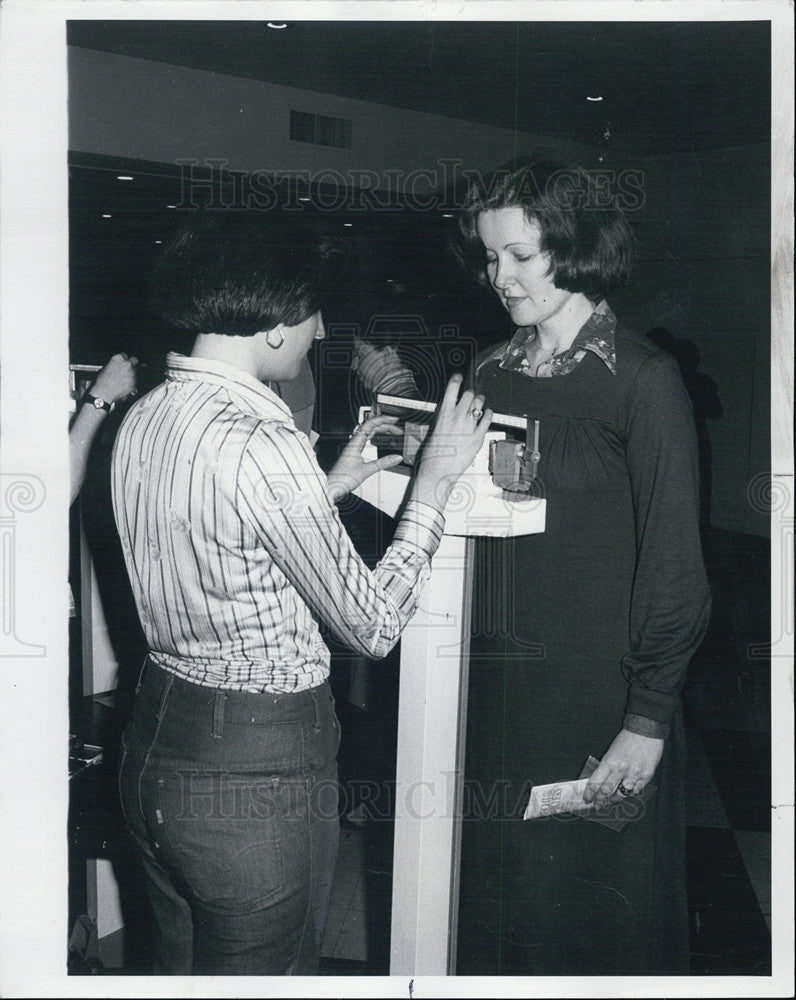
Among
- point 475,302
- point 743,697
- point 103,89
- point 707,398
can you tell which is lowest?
point 743,697

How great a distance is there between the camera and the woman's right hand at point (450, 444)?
3.99ft

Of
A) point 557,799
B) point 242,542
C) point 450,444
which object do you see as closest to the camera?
point 242,542

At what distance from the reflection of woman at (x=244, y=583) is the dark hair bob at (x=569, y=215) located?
1.21ft

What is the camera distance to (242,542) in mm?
1127

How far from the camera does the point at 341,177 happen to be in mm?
1415

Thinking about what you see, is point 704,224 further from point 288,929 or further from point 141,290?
point 288,929

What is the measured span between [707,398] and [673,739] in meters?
0.60

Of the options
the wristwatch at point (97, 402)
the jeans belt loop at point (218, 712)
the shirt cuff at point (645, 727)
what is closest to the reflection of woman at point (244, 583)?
the jeans belt loop at point (218, 712)

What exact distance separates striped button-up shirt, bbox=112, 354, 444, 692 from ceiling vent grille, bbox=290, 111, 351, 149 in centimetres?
54

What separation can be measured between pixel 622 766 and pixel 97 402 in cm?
112

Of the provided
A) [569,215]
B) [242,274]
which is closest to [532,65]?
[569,215]

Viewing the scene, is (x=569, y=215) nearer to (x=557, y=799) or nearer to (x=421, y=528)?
(x=421, y=528)

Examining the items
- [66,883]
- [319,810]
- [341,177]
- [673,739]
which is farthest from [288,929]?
[341,177]

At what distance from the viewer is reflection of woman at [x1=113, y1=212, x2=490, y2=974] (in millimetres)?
1126
